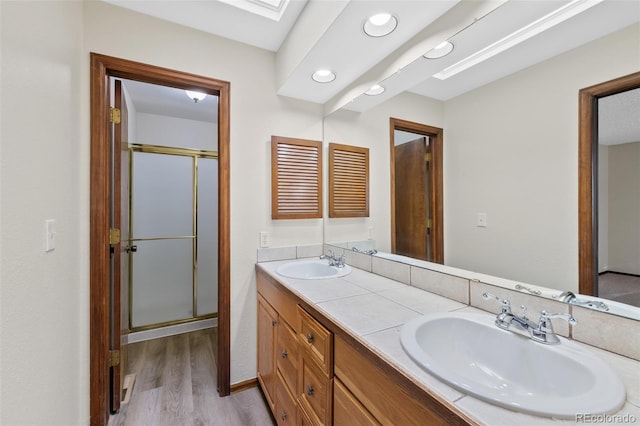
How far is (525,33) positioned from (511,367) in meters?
1.13

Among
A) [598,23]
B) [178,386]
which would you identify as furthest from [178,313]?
[598,23]

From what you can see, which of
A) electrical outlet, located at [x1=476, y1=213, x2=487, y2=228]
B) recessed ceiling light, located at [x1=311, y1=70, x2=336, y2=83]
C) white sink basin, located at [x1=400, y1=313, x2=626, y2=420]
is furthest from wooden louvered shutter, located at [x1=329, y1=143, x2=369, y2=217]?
white sink basin, located at [x1=400, y1=313, x2=626, y2=420]

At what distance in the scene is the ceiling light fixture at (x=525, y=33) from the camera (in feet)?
2.68

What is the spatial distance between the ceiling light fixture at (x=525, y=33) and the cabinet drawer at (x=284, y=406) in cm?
171

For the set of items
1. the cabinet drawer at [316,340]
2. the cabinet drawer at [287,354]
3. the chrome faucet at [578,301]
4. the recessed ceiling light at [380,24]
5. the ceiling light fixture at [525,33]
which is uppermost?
the recessed ceiling light at [380,24]

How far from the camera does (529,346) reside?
2.47 ft

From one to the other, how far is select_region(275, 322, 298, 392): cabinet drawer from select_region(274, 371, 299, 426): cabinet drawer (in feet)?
0.14

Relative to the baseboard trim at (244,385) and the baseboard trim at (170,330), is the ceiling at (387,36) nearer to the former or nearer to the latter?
the baseboard trim at (244,385)

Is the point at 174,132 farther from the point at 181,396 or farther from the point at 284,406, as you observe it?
the point at 284,406

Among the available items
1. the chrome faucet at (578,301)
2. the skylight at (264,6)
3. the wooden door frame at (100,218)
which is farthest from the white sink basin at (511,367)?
the skylight at (264,6)

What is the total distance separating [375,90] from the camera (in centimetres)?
162

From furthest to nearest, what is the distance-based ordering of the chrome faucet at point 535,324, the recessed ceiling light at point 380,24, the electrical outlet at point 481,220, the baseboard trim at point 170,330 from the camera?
the baseboard trim at point 170,330, the recessed ceiling light at point 380,24, the electrical outlet at point 481,220, the chrome faucet at point 535,324

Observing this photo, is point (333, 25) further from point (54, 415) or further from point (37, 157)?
point (54, 415)

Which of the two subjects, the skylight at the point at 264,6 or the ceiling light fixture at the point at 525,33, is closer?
the ceiling light fixture at the point at 525,33
